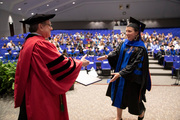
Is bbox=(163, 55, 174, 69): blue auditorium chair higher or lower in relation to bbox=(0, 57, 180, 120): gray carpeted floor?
higher

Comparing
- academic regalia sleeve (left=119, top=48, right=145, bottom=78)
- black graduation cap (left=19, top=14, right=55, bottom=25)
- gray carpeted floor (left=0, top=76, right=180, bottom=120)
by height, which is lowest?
gray carpeted floor (left=0, top=76, right=180, bottom=120)

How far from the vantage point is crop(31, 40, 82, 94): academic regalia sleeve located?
1249mm

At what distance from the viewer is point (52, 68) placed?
1.31 metres

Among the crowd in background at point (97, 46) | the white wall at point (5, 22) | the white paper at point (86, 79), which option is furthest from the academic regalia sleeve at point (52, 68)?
the white wall at point (5, 22)

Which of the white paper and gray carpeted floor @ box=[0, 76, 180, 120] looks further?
gray carpeted floor @ box=[0, 76, 180, 120]

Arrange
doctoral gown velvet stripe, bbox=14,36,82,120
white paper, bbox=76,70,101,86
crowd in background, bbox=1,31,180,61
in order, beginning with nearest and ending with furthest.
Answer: doctoral gown velvet stripe, bbox=14,36,82,120
white paper, bbox=76,70,101,86
crowd in background, bbox=1,31,180,61

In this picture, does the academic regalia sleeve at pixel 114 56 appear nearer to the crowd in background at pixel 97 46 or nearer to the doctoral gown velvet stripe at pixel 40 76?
the doctoral gown velvet stripe at pixel 40 76

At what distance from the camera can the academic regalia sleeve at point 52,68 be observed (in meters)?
1.25

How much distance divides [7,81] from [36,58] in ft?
9.49

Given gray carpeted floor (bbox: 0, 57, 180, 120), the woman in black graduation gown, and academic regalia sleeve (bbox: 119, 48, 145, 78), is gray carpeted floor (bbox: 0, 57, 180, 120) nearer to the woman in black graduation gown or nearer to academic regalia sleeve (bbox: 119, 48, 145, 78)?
the woman in black graduation gown

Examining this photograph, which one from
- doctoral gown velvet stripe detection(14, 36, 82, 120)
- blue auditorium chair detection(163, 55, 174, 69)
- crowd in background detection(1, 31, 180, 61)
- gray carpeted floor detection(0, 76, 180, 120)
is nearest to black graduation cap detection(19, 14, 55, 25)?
doctoral gown velvet stripe detection(14, 36, 82, 120)

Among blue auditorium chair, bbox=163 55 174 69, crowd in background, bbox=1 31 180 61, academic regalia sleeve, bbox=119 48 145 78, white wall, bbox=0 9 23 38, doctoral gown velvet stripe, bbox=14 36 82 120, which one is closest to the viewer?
doctoral gown velvet stripe, bbox=14 36 82 120

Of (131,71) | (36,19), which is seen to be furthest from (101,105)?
(36,19)

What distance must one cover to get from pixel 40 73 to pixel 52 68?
117 millimetres
